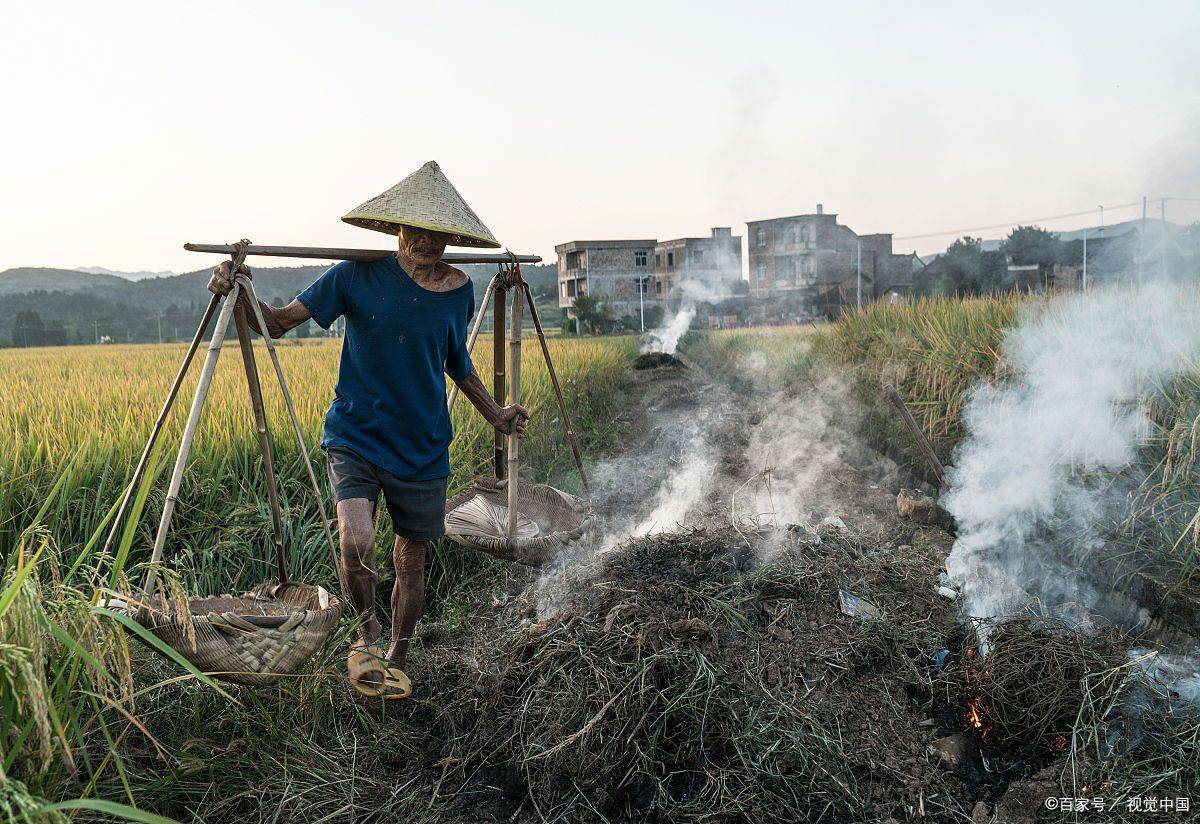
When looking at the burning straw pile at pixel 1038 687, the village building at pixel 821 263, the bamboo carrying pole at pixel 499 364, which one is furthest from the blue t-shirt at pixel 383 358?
the village building at pixel 821 263

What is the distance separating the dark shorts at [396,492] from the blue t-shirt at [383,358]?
0.14 feet

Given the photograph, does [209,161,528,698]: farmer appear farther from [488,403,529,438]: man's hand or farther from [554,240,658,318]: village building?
[554,240,658,318]: village building

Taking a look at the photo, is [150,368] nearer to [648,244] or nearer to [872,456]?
[872,456]

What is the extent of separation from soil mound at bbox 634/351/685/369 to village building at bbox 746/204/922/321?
20.0m

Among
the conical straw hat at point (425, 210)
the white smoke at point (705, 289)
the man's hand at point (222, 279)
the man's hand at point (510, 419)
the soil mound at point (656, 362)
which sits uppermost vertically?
the white smoke at point (705, 289)

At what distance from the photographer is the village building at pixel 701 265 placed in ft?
147

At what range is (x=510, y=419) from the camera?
369 cm

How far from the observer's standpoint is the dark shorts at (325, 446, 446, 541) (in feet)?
9.73

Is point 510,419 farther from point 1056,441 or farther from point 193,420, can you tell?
point 1056,441

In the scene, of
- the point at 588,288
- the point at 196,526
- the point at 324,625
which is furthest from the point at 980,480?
the point at 588,288

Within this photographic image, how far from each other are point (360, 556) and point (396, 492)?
0.31 m

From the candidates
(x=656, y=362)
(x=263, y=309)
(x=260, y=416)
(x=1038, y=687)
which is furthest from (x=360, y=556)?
(x=656, y=362)

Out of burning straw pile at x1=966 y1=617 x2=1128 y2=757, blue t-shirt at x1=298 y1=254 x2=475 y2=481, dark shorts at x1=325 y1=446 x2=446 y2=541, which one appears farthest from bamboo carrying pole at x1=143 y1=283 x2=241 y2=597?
burning straw pile at x1=966 y1=617 x2=1128 y2=757

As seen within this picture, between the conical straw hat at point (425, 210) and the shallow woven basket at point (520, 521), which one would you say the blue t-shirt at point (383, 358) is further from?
the shallow woven basket at point (520, 521)
